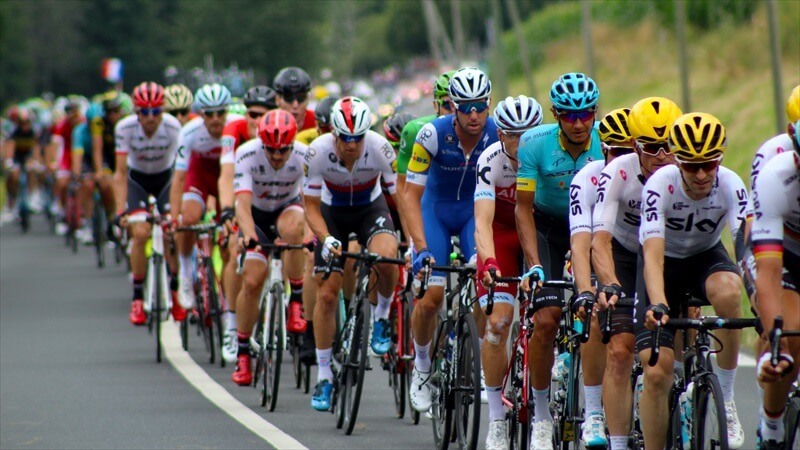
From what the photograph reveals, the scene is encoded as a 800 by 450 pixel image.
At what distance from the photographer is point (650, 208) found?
7555 mm

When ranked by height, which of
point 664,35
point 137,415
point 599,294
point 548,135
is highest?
point 664,35

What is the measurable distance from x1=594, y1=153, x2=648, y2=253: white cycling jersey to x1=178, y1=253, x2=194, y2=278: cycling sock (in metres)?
7.27

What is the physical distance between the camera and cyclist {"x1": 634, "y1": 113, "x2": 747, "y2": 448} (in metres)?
7.20

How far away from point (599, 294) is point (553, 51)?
7018 cm

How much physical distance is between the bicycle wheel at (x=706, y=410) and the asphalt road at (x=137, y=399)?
255cm

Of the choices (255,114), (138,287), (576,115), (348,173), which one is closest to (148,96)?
(138,287)

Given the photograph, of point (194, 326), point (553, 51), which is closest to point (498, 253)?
point (194, 326)

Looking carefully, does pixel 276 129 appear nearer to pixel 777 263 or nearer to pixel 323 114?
pixel 323 114

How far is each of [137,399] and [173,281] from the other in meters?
3.16

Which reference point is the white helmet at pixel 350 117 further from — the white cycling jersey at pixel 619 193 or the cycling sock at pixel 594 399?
the cycling sock at pixel 594 399

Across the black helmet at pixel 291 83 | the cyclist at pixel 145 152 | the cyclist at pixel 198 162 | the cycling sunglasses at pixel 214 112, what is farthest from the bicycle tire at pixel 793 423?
the cyclist at pixel 145 152

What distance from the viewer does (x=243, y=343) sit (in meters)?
12.2

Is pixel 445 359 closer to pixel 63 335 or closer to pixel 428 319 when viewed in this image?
pixel 428 319

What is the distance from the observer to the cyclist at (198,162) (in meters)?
14.7
